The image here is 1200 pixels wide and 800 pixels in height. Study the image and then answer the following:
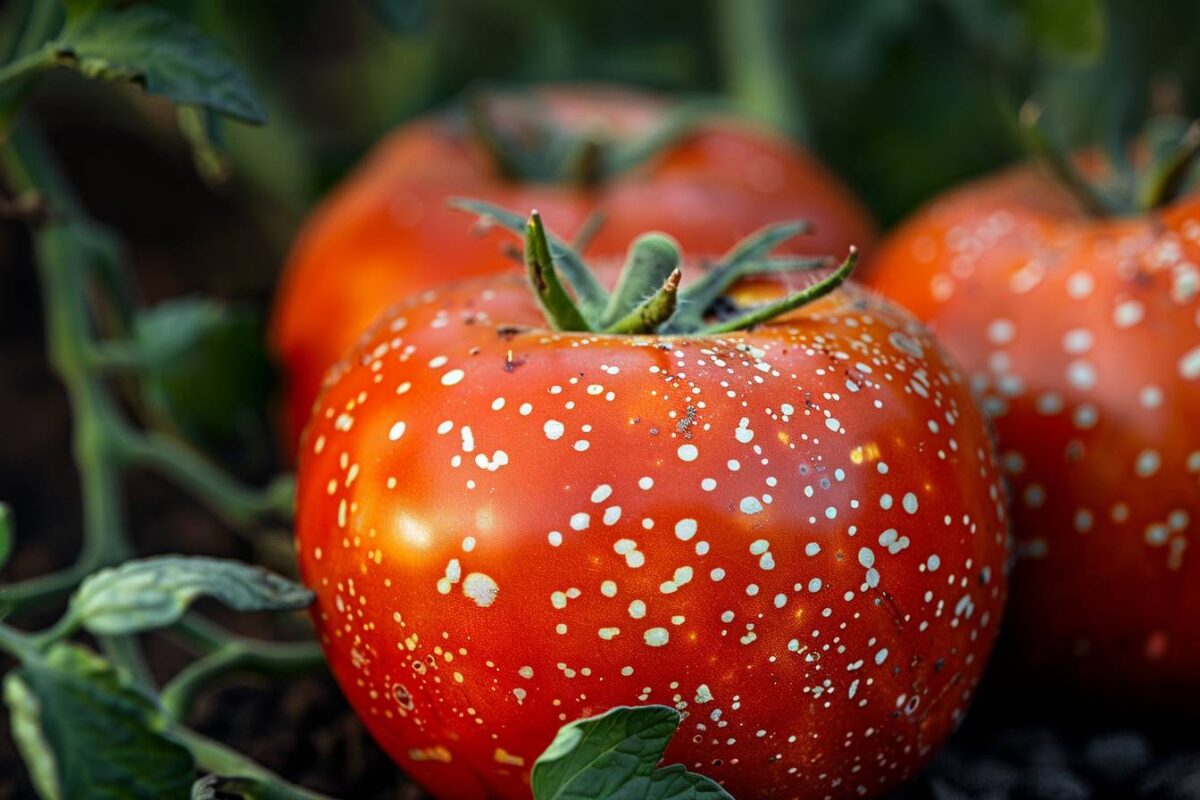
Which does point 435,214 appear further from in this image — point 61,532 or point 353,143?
point 353,143

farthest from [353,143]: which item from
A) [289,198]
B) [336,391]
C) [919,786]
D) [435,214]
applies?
[919,786]

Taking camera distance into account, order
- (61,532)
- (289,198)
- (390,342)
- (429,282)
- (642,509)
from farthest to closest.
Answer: (289,198) → (61,532) → (429,282) → (390,342) → (642,509)

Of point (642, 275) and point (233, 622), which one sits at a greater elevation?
point (642, 275)

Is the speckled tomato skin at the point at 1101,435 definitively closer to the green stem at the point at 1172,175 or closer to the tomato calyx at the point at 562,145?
the green stem at the point at 1172,175

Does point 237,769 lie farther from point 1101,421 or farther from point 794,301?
point 1101,421

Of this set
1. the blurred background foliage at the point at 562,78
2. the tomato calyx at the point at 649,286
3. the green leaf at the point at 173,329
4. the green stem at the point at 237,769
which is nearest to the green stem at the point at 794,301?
the tomato calyx at the point at 649,286

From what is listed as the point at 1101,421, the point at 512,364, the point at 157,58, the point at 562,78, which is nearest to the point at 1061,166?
the point at 1101,421
